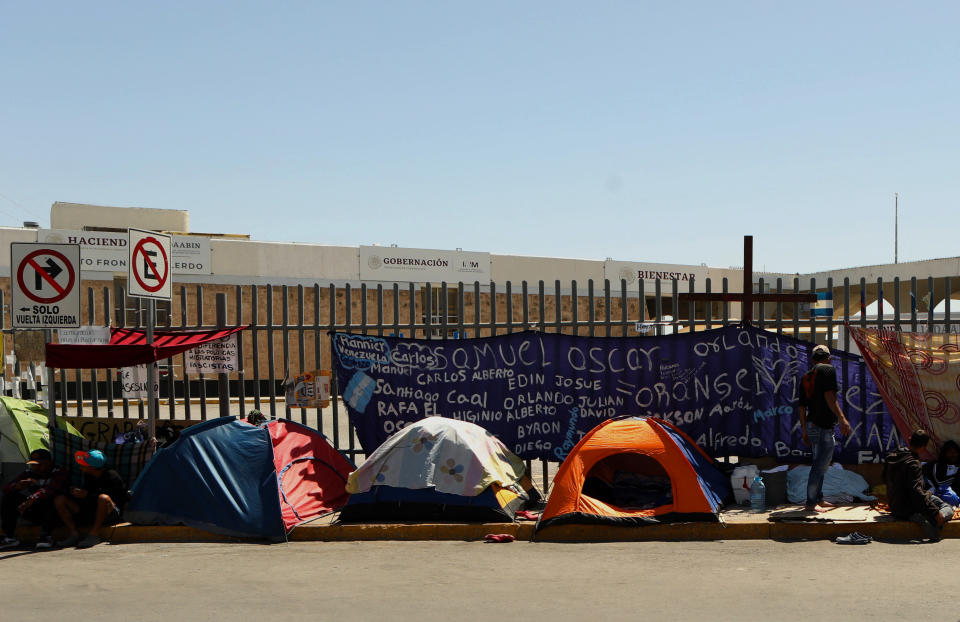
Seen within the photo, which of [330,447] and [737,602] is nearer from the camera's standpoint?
[737,602]

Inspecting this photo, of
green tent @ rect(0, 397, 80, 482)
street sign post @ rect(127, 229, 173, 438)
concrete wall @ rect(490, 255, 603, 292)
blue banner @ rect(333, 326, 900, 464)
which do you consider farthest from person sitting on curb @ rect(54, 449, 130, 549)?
concrete wall @ rect(490, 255, 603, 292)

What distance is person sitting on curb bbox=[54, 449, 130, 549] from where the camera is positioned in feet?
30.6

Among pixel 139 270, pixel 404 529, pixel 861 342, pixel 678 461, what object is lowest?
pixel 404 529

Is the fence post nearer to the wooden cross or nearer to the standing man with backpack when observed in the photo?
the wooden cross

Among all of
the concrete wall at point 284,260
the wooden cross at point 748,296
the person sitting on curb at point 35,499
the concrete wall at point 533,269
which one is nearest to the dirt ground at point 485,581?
the person sitting on curb at point 35,499

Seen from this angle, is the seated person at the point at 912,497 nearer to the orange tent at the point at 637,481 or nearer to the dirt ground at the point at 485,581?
the dirt ground at the point at 485,581

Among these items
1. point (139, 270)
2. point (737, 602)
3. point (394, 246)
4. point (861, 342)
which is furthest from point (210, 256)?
point (737, 602)

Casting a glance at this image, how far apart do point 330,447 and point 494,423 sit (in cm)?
183

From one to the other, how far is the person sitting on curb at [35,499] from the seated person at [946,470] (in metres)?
8.43

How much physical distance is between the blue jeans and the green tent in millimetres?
7783

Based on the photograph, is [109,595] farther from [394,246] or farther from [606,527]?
[394,246]

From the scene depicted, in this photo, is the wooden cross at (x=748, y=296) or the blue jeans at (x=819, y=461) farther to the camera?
the wooden cross at (x=748, y=296)

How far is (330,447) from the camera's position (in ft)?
35.3

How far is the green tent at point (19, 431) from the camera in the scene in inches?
435
